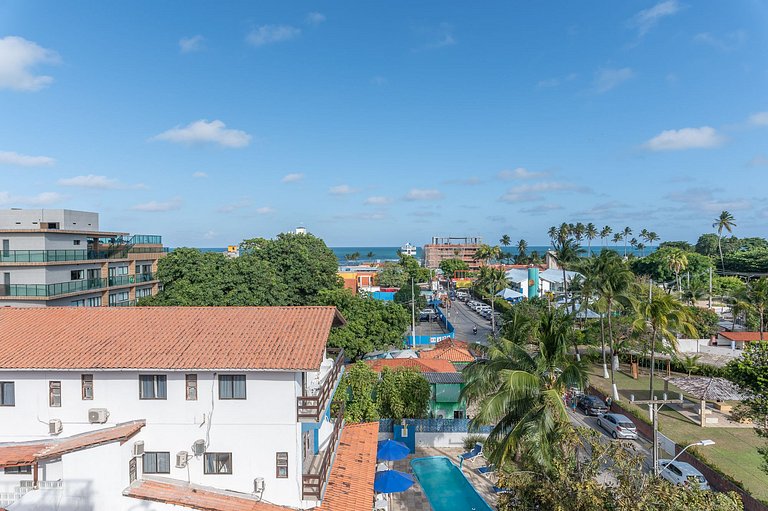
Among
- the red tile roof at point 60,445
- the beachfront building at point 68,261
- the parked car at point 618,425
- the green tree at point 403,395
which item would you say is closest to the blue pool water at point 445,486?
the green tree at point 403,395

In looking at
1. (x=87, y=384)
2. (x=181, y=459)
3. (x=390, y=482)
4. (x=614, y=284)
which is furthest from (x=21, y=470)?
(x=614, y=284)

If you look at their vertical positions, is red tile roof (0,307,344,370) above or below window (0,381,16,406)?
above

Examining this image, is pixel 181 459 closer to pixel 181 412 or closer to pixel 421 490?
pixel 181 412

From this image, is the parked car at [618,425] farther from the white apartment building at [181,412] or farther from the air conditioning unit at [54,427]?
the air conditioning unit at [54,427]

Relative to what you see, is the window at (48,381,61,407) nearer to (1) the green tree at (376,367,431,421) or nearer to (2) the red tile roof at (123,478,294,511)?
(2) the red tile roof at (123,478,294,511)

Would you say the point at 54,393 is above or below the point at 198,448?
above

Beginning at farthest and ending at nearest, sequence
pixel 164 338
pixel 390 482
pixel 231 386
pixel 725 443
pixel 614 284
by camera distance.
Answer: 1. pixel 614 284
2. pixel 725 443
3. pixel 390 482
4. pixel 164 338
5. pixel 231 386

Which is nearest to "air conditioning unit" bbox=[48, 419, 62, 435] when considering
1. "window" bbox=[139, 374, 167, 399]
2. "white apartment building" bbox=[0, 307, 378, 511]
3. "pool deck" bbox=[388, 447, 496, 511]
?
"white apartment building" bbox=[0, 307, 378, 511]

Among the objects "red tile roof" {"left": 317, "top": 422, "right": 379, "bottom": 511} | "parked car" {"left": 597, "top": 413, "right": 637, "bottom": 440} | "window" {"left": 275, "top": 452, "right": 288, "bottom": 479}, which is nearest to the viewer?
"window" {"left": 275, "top": 452, "right": 288, "bottom": 479}
